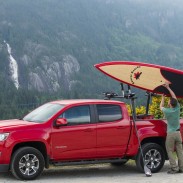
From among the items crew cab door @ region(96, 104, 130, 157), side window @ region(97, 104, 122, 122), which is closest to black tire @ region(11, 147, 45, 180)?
crew cab door @ region(96, 104, 130, 157)

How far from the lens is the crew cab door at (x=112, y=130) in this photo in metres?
11.6

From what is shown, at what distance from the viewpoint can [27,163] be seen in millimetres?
10789

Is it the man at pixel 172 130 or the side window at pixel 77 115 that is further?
the man at pixel 172 130

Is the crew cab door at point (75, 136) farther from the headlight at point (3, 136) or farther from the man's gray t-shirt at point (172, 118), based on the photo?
the man's gray t-shirt at point (172, 118)

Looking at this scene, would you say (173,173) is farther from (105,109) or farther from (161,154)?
(105,109)

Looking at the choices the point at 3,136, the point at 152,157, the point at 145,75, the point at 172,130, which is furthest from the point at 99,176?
the point at 145,75

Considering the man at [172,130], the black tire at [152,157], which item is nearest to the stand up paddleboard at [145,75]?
the man at [172,130]

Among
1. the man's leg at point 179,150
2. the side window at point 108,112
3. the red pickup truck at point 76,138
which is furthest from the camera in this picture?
→ the man's leg at point 179,150

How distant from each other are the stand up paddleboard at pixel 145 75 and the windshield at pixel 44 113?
2407 mm

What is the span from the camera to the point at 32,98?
192 meters

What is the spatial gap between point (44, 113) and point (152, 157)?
2.81 metres

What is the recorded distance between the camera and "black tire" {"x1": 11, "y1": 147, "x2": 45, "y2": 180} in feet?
34.9

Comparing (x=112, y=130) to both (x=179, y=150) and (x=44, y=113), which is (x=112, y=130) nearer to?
(x=44, y=113)

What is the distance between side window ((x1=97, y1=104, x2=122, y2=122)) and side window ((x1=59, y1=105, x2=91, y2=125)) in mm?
304
